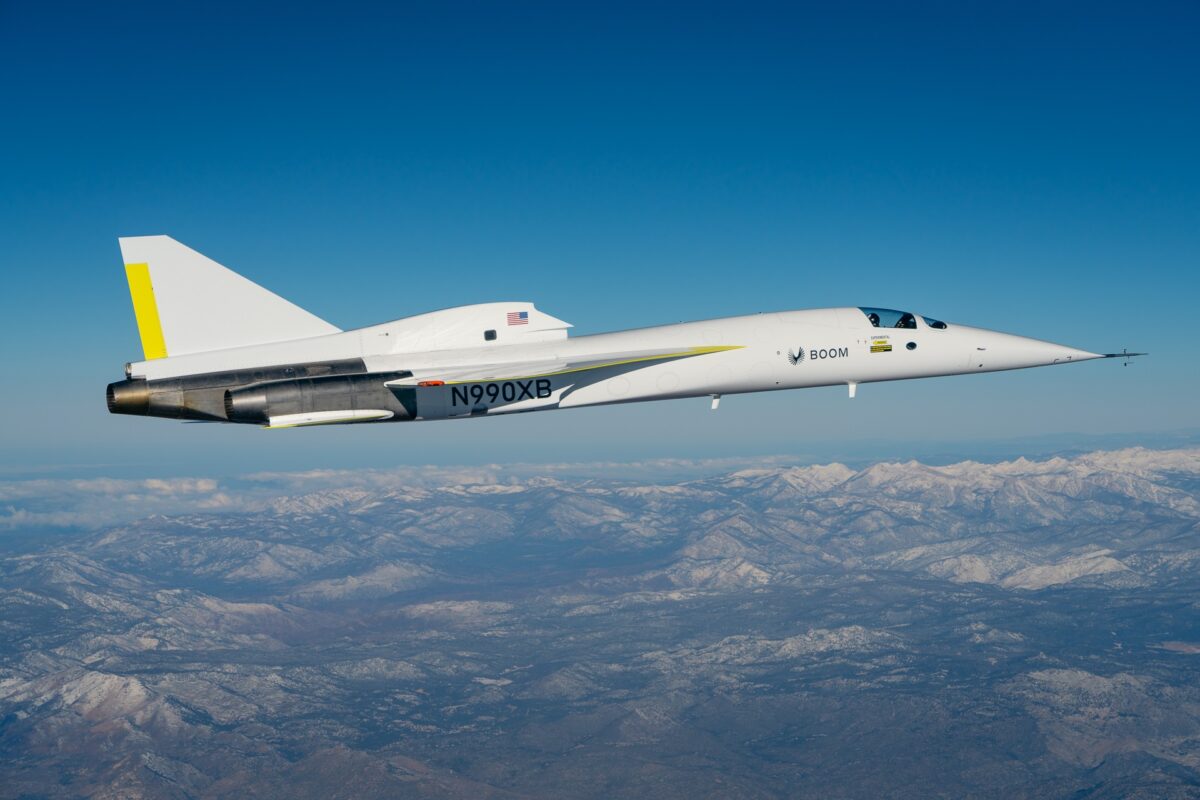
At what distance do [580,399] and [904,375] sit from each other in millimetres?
14628

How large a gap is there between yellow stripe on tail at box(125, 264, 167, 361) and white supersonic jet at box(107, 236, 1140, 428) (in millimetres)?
37

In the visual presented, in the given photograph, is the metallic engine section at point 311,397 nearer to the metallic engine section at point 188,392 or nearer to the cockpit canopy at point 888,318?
the metallic engine section at point 188,392

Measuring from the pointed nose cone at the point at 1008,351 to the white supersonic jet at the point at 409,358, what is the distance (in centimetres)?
167

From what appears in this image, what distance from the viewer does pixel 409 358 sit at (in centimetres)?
3400

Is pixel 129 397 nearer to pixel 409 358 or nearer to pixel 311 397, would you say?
pixel 311 397

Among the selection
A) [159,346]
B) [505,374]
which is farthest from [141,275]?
[505,374]

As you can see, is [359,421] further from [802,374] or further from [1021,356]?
[1021,356]

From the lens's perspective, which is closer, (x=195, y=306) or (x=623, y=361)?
(x=195, y=306)

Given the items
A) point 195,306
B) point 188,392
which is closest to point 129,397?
point 188,392

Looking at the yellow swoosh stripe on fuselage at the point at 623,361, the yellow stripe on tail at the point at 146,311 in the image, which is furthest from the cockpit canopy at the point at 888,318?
the yellow stripe on tail at the point at 146,311

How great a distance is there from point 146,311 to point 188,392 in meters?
3.36

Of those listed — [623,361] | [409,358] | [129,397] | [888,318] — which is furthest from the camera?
[888,318]

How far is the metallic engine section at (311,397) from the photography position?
32000mm

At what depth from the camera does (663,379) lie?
36.0 meters
